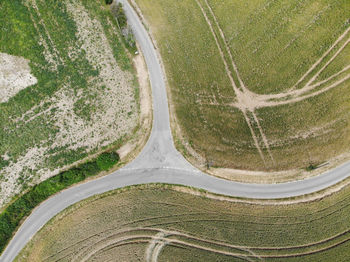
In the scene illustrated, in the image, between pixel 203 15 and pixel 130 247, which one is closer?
pixel 130 247

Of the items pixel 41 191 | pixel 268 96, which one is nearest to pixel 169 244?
→ pixel 41 191

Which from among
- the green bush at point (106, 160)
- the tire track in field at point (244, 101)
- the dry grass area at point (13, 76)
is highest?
the tire track in field at point (244, 101)

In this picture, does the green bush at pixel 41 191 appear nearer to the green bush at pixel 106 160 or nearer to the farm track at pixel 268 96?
the green bush at pixel 106 160

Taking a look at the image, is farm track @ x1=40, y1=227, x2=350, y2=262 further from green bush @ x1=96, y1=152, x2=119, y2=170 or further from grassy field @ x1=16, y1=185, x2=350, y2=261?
green bush @ x1=96, y1=152, x2=119, y2=170

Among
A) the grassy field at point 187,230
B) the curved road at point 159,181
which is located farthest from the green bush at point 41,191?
the grassy field at point 187,230

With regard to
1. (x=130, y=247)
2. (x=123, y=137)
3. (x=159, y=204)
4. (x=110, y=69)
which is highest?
(x=110, y=69)

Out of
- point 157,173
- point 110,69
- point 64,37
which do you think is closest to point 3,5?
point 64,37

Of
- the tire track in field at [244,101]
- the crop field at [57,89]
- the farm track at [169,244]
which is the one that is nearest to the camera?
the farm track at [169,244]

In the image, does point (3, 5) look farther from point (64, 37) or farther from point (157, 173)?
point (157, 173)

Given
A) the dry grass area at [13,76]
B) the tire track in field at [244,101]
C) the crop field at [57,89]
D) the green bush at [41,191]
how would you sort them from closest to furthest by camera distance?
the green bush at [41,191]
the tire track in field at [244,101]
the crop field at [57,89]
the dry grass area at [13,76]
